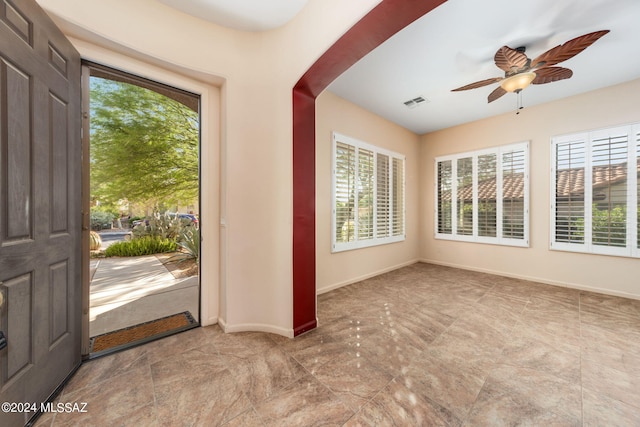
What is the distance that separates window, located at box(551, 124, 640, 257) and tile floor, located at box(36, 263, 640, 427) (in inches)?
42.6

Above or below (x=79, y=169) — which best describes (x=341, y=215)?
below

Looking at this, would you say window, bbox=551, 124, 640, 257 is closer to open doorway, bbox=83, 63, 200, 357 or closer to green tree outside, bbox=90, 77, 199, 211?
open doorway, bbox=83, 63, 200, 357

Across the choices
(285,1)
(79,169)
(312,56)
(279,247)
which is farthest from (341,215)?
(79,169)

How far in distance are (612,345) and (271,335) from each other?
10.0 feet

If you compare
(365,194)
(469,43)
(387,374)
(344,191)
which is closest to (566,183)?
(469,43)

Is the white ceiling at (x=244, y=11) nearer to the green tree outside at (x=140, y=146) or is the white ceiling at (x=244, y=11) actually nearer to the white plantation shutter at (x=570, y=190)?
the green tree outside at (x=140, y=146)

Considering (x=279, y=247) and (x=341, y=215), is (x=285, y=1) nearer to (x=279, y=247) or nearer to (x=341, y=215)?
(x=279, y=247)

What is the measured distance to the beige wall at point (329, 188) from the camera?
3.31 metres

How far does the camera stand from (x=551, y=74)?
2396mm

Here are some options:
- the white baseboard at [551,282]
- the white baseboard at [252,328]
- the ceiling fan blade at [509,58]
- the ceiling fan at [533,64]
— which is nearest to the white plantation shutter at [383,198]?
the white baseboard at [551,282]

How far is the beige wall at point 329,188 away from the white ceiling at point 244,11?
4.07ft

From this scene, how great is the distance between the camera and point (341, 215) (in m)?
3.55

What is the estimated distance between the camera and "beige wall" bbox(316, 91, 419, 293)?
331 centimetres

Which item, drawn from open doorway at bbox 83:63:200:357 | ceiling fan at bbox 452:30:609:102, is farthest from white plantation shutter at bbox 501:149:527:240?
open doorway at bbox 83:63:200:357
